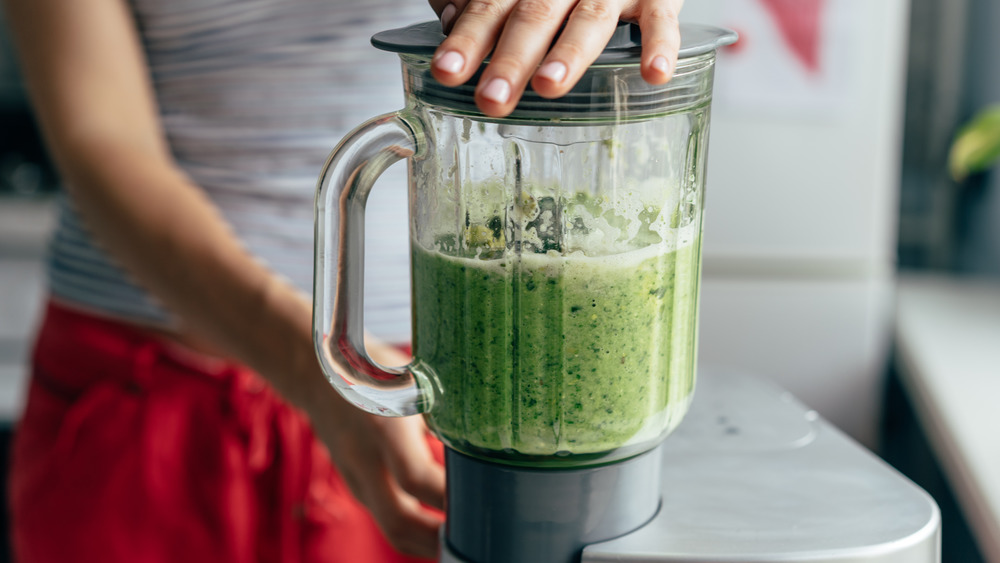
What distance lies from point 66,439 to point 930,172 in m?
1.61

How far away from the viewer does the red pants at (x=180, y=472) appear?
767 millimetres

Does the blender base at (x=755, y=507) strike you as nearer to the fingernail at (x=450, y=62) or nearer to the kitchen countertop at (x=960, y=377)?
the fingernail at (x=450, y=62)

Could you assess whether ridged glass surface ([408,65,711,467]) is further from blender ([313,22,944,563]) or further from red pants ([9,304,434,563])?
red pants ([9,304,434,563])

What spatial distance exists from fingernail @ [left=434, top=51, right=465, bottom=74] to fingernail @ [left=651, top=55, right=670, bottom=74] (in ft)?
0.25

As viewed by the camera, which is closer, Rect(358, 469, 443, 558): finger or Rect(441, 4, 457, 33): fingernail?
Rect(441, 4, 457, 33): fingernail

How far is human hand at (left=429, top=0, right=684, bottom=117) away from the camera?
36 centimetres

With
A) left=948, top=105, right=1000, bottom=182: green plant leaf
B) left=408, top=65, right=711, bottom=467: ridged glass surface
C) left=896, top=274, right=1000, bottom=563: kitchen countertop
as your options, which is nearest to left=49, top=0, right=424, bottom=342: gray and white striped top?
left=408, top=65, right=711, bottom=467: ridged glass surface

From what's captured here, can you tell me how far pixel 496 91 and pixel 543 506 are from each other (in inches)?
8.4

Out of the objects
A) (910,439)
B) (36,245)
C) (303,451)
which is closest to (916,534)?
(303,451)

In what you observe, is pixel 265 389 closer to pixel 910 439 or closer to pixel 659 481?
pixel 659 481

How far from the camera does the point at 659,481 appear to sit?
50 centimetres

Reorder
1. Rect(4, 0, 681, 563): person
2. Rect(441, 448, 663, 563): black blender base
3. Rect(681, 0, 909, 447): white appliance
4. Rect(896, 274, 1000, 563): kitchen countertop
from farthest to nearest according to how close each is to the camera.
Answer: Rect(681, 0, 909, 447): white appliance < Rect(896, 274, 1000, 563): kitchen countertop < Rect(4, 0, 681, 563): person < Rect(441, 448, 663, 563): black blender base

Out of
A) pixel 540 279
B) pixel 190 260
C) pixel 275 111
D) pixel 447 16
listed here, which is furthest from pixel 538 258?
pixel 275 111

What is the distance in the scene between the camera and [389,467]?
1.69 feet
